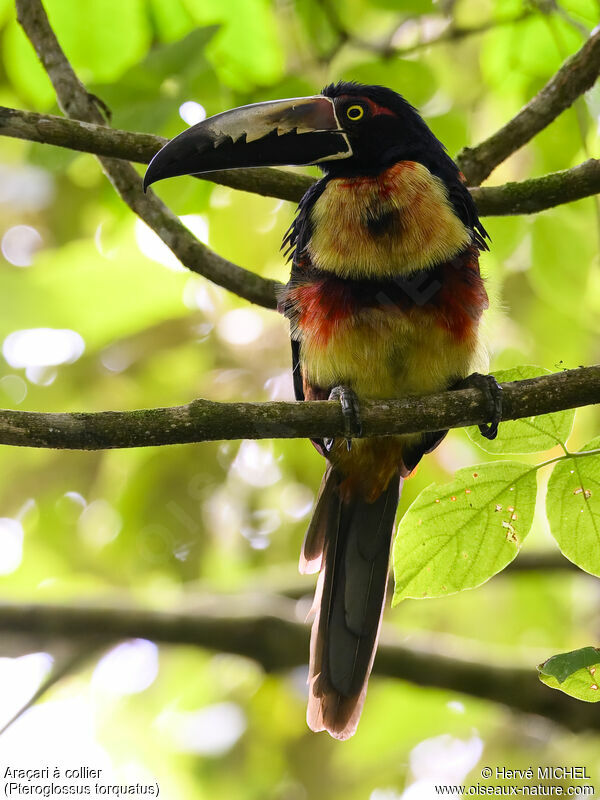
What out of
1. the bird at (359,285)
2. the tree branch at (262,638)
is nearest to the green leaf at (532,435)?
the bird at (359,285)

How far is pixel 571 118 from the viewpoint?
3332 millimetres

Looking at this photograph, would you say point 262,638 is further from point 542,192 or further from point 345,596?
point 542,192

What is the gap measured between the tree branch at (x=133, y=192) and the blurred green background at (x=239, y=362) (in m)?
0.07

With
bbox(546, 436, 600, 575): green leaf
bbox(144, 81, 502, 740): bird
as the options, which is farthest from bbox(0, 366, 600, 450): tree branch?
bbox(144, 81, 502, 740): bird

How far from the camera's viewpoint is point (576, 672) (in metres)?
1.65

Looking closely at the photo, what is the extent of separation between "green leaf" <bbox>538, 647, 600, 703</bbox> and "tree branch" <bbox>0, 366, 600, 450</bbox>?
0.64 meters

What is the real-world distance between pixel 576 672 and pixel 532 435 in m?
0.63

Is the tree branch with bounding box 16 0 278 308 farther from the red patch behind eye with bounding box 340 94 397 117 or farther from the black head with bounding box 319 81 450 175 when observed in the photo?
the red patch behind eye with bounding box 340 94 397 117

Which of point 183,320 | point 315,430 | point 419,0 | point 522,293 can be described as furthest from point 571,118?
point 183,320

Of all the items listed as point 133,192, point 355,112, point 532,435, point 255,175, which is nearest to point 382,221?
point 255,175

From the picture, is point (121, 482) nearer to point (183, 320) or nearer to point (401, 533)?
point (183, 320)

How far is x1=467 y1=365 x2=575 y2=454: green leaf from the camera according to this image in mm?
2102

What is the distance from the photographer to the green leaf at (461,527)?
77.8 inches

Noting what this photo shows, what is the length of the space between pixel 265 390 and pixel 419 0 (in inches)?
91.3
